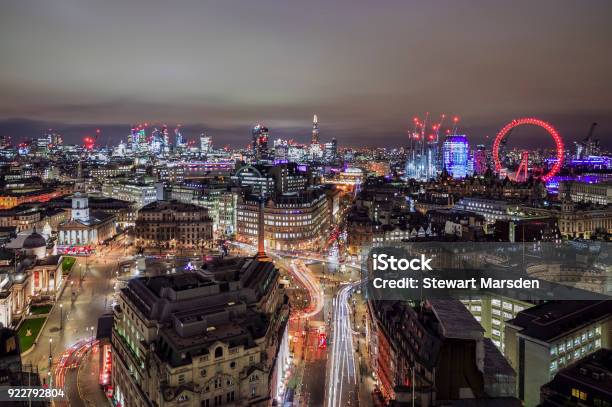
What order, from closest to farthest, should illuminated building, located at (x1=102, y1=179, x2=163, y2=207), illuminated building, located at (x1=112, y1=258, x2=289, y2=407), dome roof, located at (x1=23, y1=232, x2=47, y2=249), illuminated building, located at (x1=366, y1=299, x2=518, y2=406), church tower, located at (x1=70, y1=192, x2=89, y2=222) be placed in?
1. illuminated building, located at (x1=112, y1=258, x2=289, y2=407)
2. illuminated building, located at (x1=366, y1=299, x2=518, y2=406)
3. dome roof, located at (x1=23, y1=232, x2=47, y2=249)
4. church tower, located at (x1=70, y1=192, x2=89, y2=222)
5. illuminated building, located at (x1=102, y1=179, x2=163, y2=207)

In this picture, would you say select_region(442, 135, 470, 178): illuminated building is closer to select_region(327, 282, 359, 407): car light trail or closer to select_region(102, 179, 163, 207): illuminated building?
select_region(102, 179, 163, 207): illuminated building

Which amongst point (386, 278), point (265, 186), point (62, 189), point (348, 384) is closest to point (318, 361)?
point (348, 384)

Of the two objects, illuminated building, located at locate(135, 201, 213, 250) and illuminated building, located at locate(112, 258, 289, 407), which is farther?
illuminated building, located at locate(135, 201, 213, 250)

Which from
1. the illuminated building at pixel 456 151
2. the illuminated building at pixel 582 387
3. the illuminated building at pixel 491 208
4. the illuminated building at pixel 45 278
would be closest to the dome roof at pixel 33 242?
the illuminated building at pixel 45 278

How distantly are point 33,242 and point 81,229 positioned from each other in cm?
1553

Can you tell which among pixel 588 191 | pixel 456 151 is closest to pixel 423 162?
pixel 456 151

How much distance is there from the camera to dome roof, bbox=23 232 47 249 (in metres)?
50.3

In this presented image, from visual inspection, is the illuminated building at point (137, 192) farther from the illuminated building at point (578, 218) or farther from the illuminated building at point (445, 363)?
the illuminated building at point (445, 363)

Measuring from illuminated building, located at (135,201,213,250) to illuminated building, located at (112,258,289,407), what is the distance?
1484 inches

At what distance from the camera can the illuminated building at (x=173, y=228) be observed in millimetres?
68750

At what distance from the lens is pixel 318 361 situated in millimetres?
32125

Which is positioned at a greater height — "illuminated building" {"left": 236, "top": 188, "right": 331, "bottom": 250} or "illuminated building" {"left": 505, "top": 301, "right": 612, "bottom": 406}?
"illuminated building" {"left": 236, "top": 188, "right": 331, "bottom": 250}

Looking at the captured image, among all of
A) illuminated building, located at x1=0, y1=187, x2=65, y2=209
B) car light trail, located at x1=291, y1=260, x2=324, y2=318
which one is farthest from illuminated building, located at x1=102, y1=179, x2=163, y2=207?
car light trail, located at x1=291, y1=260, x2=324, y2=318

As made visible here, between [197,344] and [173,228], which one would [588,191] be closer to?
[173,228]
